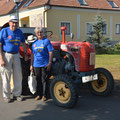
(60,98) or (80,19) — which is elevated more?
(80,19)

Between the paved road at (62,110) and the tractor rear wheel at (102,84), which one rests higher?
the tractor rear wheel at (102,84)

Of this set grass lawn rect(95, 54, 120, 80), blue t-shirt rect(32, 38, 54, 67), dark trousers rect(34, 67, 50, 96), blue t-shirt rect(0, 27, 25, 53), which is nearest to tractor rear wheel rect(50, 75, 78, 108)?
dark trousers rect(34, 67, 50, 96)

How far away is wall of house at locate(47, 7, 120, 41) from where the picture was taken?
21656 mm

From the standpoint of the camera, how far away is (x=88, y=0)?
24.0 meters

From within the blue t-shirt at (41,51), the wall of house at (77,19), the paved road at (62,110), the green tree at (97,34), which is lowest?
the paved road at (62,110)

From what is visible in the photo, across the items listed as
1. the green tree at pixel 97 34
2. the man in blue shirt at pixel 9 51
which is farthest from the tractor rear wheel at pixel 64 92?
the green tree at pixel 97 34

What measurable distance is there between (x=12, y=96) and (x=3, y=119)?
1472 millimetres

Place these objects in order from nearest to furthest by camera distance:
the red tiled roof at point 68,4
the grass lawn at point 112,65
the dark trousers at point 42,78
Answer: the dark trousers at point 42,78 < the grass lawn at point 112,65 < the red tiled roof at point 68,4

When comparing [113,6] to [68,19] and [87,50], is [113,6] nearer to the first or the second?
[68,19]

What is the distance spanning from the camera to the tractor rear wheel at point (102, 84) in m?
5.36

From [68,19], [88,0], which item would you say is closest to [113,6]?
[88,0]

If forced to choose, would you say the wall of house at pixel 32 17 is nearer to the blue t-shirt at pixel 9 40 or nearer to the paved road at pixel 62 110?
the blue t-shirt at pixel 9 40

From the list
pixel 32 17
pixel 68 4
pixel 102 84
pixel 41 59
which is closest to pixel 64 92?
pixel 41 59

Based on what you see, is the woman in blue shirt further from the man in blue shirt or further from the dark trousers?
the man in blue shirt
